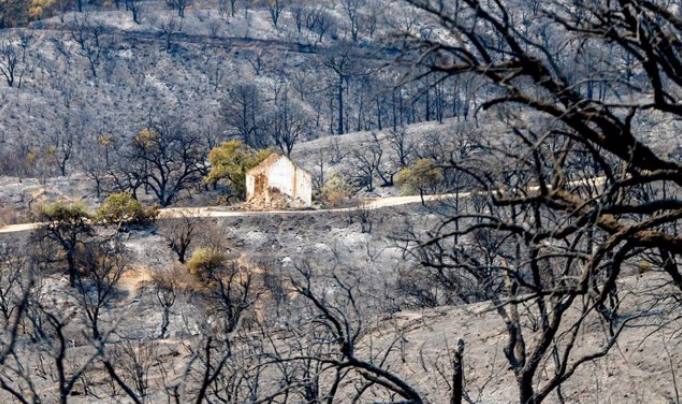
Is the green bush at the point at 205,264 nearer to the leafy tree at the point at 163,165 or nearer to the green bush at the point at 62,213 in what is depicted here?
the green bush at the point at 62,213

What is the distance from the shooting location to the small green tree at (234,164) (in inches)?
1937

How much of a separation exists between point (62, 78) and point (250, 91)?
14408 millimetres

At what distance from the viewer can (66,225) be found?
39.5 metres

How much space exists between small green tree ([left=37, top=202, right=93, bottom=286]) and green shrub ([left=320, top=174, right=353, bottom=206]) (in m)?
12.2

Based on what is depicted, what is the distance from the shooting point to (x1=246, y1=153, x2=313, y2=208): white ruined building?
148 ft

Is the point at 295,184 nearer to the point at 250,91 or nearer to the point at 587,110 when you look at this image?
the point at 250,91

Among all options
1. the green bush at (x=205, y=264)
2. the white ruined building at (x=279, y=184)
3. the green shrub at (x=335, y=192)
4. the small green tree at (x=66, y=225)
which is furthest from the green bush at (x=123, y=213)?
the green shrub at (x=335, y=192)

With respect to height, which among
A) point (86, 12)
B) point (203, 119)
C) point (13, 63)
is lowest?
point (203, 119)

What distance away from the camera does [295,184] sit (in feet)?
150

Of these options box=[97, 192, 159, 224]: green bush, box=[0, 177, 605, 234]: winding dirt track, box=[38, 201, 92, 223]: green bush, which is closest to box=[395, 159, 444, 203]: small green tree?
box=[0, 177, 605, 234]: winding dirt track

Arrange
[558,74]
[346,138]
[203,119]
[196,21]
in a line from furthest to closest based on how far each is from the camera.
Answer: [196,21] → [203,119] → [346,138] → [558,74]

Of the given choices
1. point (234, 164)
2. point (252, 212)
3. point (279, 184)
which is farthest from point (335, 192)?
point (252, 212)

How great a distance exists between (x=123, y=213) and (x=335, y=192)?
1147cm

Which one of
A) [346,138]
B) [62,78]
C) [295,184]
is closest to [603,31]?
[295,184]
